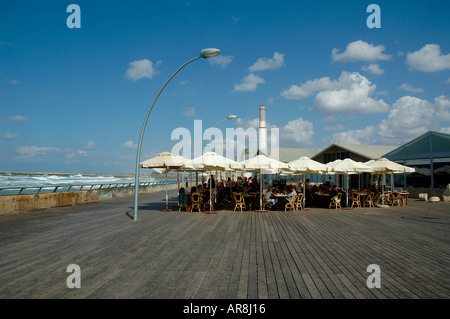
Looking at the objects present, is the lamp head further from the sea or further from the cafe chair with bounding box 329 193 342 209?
the cafe chair with bounding box 329 193 342 209

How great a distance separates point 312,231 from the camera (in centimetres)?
856

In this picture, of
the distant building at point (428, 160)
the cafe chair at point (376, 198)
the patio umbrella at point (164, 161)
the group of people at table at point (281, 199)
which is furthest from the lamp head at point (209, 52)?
the distant building at point (428, 160)

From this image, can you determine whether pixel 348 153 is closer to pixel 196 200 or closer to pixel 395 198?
pixel 395 198

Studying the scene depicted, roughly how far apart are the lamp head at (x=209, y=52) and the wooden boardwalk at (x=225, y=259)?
5.86m

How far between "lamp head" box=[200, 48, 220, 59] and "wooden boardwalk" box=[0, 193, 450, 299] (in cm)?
586

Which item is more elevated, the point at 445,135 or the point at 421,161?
the point at 445,135

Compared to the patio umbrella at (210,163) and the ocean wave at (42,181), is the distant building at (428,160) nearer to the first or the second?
the patio umbrella at (210,163)

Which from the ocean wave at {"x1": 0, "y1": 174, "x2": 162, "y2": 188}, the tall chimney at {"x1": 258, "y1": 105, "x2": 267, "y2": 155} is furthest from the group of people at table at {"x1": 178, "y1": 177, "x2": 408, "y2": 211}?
the ocean wave at {"x1": 0, "y1": 174, "x2": 162, "y2": 188}

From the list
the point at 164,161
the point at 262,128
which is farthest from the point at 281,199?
the point at 262,128

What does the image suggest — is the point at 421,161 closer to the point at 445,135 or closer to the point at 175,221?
the point at 445,135

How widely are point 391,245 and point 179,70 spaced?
8257mm

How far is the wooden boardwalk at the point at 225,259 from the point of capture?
161 inches
